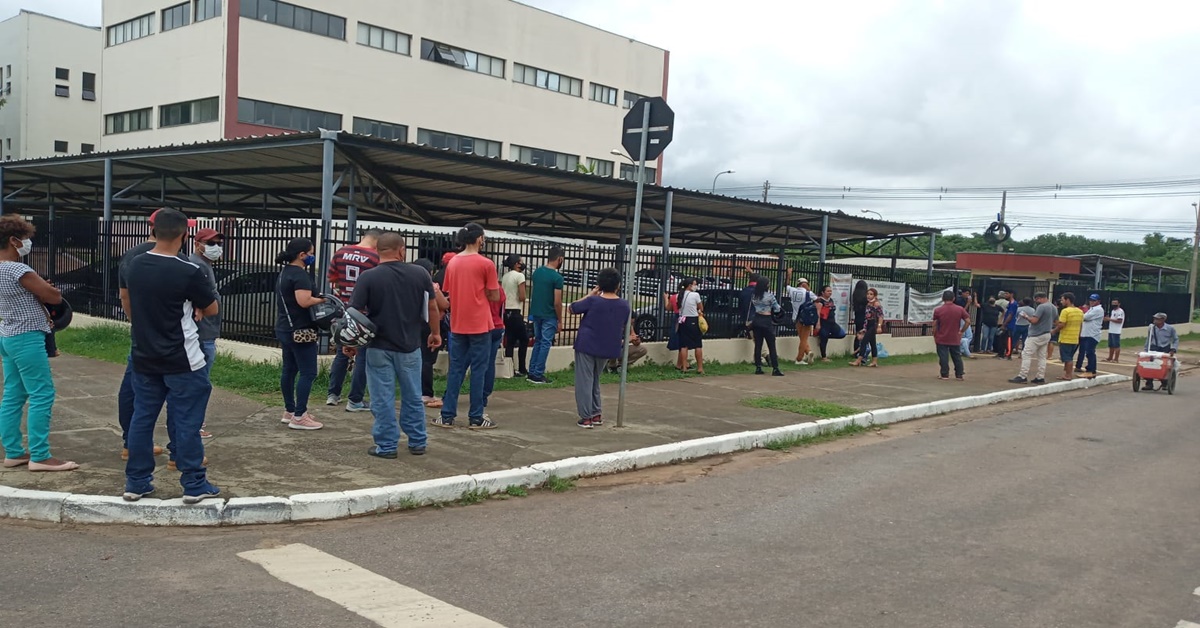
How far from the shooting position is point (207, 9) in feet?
110

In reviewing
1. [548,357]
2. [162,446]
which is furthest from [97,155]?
[162,446]

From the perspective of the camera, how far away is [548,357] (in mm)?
11914

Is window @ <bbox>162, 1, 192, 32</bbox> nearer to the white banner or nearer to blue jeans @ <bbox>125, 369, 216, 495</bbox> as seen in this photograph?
the white banner

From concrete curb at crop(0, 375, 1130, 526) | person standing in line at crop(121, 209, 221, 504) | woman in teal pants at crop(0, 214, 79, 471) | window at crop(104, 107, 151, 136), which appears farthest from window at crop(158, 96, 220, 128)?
person standing in line at crop(121, 209, 221, 504)

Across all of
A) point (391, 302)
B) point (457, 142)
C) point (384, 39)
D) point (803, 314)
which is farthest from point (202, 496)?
point (457, 142)

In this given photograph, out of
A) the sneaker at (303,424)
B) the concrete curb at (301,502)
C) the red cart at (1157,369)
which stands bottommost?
the concrete curb at (301,502)

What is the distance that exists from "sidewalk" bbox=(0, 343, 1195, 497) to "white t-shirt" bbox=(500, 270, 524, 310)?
123 cm

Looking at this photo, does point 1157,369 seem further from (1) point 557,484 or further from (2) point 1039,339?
(1) point 557,484

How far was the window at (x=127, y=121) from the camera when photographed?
121 ft

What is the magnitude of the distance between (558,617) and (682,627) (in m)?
0.57

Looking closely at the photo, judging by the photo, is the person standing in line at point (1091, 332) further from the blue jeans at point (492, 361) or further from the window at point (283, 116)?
the window at point (283, 116)

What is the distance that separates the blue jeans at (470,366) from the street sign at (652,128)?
2342 millimetres

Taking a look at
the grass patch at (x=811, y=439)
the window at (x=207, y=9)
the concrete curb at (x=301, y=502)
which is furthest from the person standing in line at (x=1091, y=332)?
the window at (x=207, y=9)

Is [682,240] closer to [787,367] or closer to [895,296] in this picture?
[895,296]
